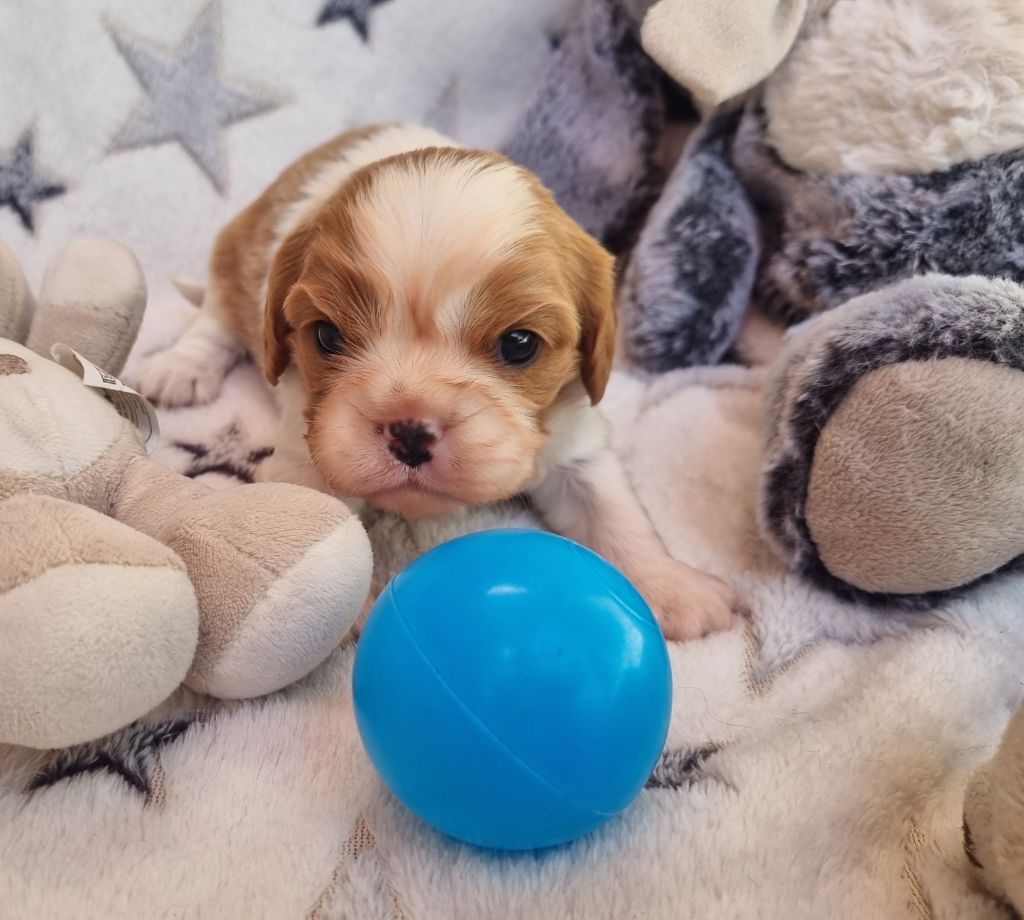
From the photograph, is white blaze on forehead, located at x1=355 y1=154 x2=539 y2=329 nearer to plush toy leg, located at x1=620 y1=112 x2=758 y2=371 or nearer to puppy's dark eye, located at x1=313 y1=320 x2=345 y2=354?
puppy's dark eye, located at x1=313 y1=320 x2=345 y2=354

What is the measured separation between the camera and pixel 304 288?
1.56 m

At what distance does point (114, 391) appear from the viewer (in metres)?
1.59

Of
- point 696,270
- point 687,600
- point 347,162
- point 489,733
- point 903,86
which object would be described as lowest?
point 687,600

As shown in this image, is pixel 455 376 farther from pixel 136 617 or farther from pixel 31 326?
pixel 31 326

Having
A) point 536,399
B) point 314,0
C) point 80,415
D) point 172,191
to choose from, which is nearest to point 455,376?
point 536,399

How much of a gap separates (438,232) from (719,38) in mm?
1037

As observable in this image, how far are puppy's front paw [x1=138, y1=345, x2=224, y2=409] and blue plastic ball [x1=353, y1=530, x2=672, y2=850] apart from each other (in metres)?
1.30

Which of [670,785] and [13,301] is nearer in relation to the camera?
[670,785]

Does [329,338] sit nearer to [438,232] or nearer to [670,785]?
[438,232]

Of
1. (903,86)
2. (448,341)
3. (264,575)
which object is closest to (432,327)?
(448,341)

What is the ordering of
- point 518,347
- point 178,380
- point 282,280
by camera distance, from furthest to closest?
point 178,380 → point 282,280 → point 518,347

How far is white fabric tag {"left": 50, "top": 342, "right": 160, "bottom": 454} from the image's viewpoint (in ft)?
5.00

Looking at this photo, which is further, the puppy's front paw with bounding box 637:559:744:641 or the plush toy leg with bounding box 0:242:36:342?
the plush toy leg with bounding box 0:242:36:342

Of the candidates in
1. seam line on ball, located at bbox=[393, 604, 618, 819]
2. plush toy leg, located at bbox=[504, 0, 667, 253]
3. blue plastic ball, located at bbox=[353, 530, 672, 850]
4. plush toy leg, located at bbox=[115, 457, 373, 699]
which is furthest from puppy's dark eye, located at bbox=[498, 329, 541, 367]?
plush toy leg, located at bbox=[504, 0, 667, 253]
